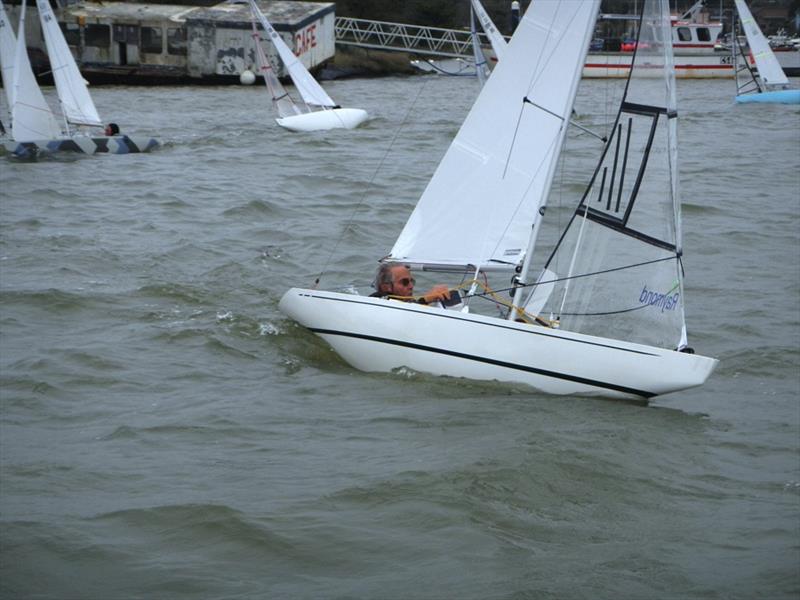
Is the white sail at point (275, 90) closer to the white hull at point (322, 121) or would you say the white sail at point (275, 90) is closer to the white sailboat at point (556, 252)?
the white hull at point (322, 121)

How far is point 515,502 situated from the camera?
694cm

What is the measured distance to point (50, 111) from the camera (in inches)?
907

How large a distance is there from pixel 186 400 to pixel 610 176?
3.82 m

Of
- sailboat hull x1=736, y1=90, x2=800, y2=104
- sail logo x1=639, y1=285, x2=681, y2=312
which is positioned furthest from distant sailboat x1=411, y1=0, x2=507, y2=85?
sail logo x1=639, y1=285, x2=681, y2=312

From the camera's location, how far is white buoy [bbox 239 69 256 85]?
42.2m

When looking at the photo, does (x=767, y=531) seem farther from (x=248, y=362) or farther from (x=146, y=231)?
(x=146, y=231)

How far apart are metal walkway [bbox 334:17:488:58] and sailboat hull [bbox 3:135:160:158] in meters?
26.0

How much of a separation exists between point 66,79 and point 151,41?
21.1 m

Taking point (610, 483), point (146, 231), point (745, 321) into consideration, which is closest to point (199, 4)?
point (146, 231)

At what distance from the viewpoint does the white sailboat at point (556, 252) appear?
8.66 m

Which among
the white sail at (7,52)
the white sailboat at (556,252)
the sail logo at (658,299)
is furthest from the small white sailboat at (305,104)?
the sail logo at (658,299)

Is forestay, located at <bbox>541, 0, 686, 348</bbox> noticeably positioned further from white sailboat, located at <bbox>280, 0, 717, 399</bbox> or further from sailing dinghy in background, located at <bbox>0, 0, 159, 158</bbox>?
sailing dinghy in background, located at <bbox>0, 0, 159, 158</bbox>

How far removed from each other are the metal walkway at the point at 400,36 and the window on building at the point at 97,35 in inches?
407

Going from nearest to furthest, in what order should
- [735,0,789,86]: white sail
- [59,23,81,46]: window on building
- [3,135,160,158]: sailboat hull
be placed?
[3,135,160,158]: sailboat hull, [735,0,789,86]: white sail, [59,23,81,46]: window on building
